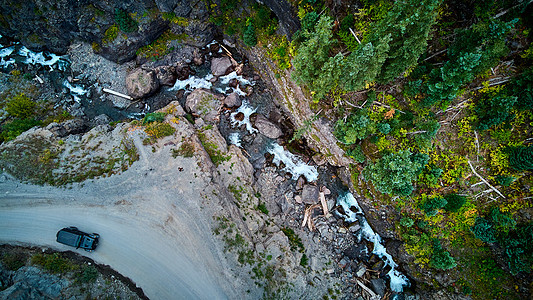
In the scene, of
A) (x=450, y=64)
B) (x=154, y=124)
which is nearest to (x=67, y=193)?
(x=154, y=124)

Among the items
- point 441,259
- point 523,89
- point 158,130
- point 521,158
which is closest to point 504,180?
point 521,158

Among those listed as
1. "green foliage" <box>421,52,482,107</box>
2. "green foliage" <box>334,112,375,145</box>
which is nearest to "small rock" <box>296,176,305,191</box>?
"green foliage" <box>334,112,375,145</box>

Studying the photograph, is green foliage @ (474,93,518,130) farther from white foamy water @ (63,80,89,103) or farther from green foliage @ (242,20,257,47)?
white foamy water @ (63,80,89,103)

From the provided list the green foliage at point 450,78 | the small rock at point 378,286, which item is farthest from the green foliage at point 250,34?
the small rock at point 378,286

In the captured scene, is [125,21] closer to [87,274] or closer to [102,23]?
[102,23]

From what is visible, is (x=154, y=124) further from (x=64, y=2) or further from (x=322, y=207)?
(x=322, y=207)
